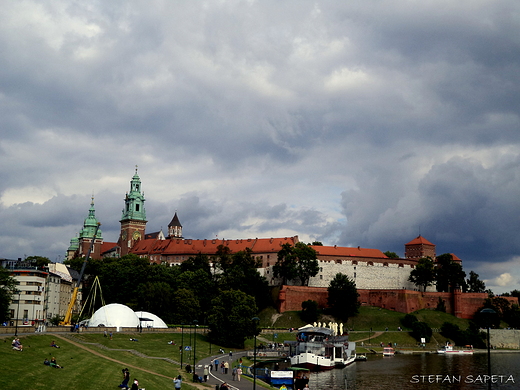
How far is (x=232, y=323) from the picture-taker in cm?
8888

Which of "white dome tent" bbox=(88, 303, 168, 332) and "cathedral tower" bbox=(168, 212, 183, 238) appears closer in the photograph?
"white dome tent" bbox=(88, 303, 168, 332)

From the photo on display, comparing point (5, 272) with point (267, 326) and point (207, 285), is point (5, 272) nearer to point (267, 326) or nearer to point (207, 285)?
point (207, 285)

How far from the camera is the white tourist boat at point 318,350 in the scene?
78.3 m

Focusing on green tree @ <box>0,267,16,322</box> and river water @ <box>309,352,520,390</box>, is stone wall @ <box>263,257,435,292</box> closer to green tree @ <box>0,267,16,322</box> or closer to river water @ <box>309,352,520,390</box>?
river water @ <box>309,352,520,390</box>

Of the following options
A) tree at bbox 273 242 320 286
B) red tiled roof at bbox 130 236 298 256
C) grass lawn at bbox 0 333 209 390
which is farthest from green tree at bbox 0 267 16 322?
red tiled roof at bbox 130 236 298 256

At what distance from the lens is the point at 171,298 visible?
364ft

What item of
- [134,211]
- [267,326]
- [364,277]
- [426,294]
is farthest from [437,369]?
[134,211]

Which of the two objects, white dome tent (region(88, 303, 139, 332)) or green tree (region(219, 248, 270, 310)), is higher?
green tree (region(219, 248, 270, 310))

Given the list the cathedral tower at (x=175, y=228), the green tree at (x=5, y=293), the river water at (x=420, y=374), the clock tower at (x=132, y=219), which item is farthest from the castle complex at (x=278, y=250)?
the green tree at (x=5, y=293)

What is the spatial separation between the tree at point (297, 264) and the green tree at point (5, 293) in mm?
61860

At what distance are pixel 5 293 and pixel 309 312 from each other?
6224 centimetres

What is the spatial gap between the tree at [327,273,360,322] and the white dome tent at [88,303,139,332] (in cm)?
4642

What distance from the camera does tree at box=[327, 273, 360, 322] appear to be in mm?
121938

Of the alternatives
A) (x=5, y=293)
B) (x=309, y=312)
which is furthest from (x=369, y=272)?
(x=5, y=293)
